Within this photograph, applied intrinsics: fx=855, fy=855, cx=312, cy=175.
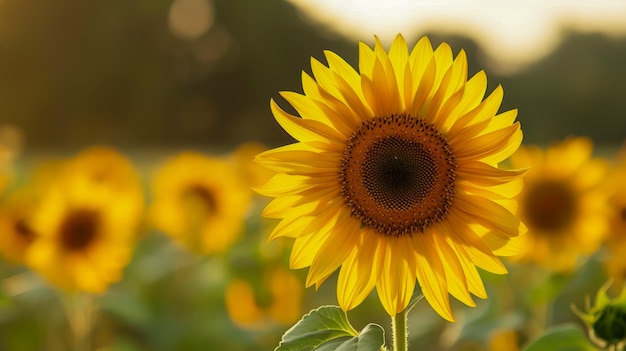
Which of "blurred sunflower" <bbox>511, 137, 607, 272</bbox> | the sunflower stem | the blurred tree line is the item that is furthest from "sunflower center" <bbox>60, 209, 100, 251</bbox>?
the blurred tree line

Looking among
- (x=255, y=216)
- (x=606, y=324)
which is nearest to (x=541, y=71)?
(x=255, y=216)

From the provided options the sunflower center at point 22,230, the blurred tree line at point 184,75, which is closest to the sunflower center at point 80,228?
the sunflower center at point 22,230

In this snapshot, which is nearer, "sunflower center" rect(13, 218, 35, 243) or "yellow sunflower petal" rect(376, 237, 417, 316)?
"yellow sunflower petal" rect(376, 237, 417, 316)

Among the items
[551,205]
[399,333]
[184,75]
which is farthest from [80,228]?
[184,75]

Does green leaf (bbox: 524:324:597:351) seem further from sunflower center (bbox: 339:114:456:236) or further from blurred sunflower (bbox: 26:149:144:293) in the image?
blurred sunflower (bbox: 26:149:144:293)

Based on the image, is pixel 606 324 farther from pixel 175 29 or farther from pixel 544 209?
pixel 175 29
